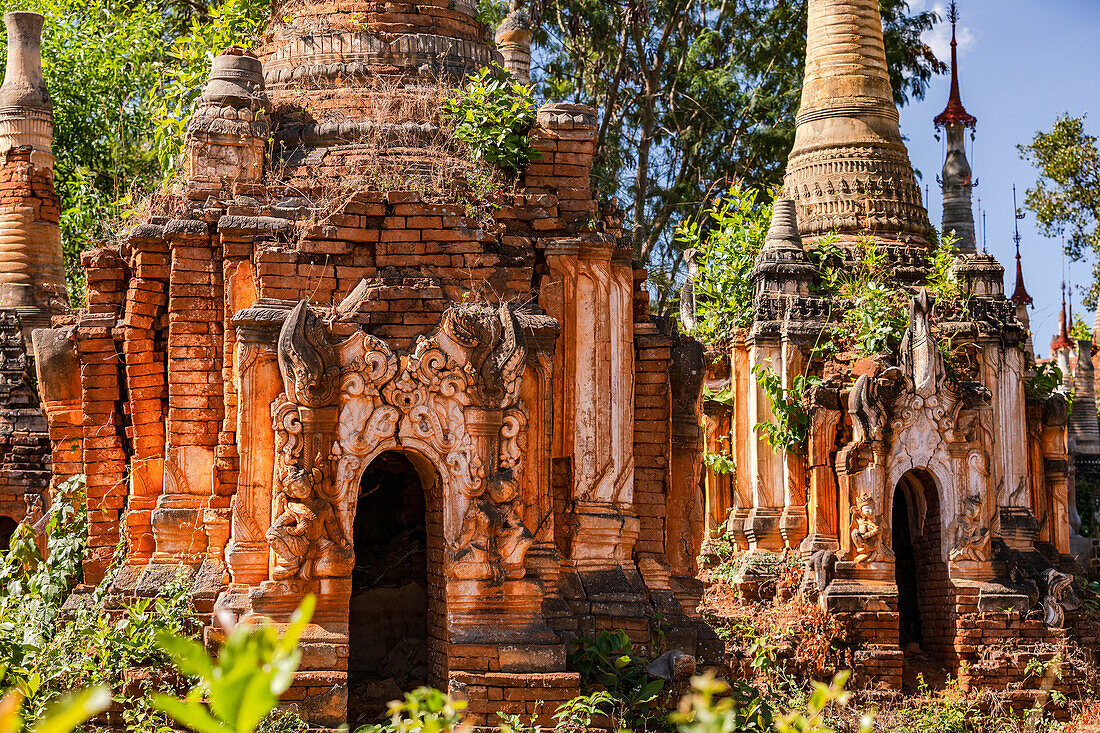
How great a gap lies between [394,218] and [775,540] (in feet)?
21.8

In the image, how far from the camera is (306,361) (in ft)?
23.8

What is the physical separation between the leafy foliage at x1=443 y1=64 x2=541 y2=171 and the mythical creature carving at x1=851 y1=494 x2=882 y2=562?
5.54 m

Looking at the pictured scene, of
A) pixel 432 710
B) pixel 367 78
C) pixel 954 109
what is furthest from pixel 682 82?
pixel 432 710

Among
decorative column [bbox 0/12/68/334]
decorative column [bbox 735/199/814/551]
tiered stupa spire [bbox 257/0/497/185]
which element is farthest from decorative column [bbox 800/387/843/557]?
decorative column [bbox 0/12/68/334]

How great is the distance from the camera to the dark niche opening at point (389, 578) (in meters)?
8.46

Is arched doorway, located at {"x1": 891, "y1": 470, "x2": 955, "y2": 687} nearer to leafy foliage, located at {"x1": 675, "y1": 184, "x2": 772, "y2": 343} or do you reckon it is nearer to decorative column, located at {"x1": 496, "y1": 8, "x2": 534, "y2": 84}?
leafy foliage, located at {"x1": 675, "y1": 184, "x2": 772, "y2": 343}

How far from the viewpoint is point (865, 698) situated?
11.8 meters

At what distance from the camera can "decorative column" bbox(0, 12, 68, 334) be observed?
14.2m

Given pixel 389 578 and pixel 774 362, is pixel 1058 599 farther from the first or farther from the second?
pixel 389 578

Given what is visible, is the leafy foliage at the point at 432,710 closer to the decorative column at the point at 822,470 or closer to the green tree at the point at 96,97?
the decorative column at the point at 822,470

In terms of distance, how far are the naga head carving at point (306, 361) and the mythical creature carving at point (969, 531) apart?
7409 mm

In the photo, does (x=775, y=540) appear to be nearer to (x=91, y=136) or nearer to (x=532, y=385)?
(x=532, y=385)

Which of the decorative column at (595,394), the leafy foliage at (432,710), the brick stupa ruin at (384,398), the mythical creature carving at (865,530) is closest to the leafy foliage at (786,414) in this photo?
the mythical creature carving at (865,530)

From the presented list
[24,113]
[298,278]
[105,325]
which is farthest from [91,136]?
[298,278]
